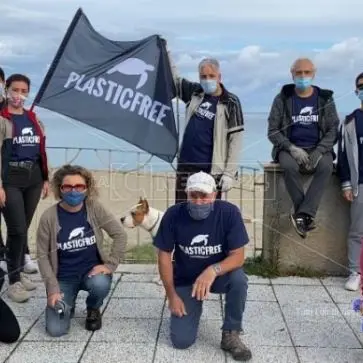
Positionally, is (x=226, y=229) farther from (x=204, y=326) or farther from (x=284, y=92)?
(x=284, y=92)

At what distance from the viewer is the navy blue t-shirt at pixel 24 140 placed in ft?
18.2

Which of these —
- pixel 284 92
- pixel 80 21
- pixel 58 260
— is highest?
pixel 80 21

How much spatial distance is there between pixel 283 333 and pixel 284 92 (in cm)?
228

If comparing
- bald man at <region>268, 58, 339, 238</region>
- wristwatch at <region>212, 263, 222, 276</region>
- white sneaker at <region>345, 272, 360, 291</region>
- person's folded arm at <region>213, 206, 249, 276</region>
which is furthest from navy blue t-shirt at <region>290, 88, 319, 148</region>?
wristwatch at <region>212, 263, 222, 276</region>

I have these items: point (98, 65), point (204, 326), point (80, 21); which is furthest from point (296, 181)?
point (80, 21)

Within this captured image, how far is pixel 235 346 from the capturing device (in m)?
4.45

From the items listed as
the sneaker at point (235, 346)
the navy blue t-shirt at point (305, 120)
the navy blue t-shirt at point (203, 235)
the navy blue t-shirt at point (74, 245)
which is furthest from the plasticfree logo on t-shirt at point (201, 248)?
the navy blue t-shirt at point (305, 120)

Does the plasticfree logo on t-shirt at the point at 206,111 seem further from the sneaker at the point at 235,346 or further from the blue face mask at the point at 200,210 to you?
the sneaker at the point at 235,346

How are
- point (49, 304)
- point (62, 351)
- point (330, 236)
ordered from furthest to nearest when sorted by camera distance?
1. point (330, 236)
2. point (49, 304)
3. point (62, 351)

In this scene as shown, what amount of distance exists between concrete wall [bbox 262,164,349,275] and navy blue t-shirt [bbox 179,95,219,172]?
2.87ft

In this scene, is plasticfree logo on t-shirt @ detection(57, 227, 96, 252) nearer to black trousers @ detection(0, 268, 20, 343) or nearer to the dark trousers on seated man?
black trousers @ detection(0, 268, 20, 343)

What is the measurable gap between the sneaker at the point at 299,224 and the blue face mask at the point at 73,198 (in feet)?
7.15

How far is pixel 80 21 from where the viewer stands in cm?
627

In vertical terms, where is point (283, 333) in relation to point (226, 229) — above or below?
below
